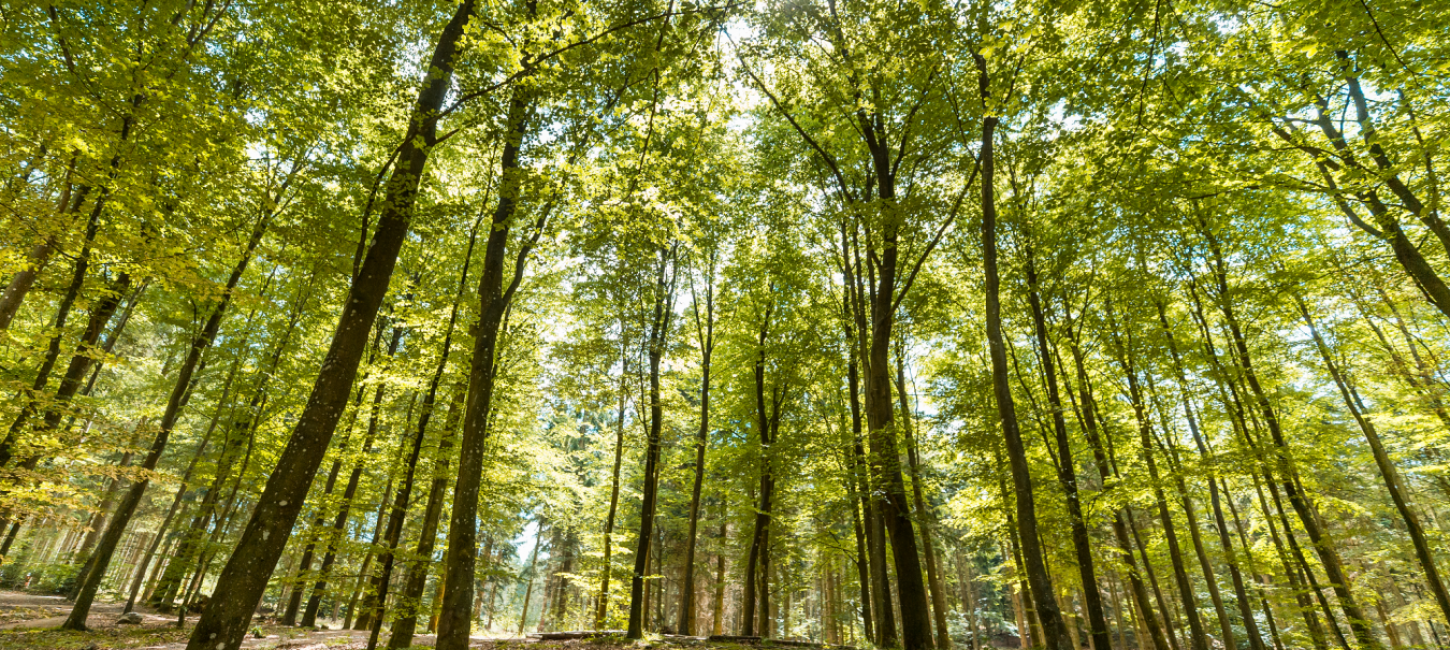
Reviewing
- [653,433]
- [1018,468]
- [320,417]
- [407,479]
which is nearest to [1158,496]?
[1018,468]

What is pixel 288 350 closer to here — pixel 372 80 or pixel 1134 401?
pixel 372 80

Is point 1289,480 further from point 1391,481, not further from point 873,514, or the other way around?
point 873,514

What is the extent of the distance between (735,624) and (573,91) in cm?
2783

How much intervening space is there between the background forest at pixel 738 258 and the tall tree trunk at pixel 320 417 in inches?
1.5

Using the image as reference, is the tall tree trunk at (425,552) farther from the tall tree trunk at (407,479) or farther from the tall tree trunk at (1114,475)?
the tall tree trunk at (1114,475)

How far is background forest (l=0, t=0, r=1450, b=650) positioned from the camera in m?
6.21

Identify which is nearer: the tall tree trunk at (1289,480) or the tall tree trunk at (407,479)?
the tall tree trunk at (407,479)

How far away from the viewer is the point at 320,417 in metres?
5.66

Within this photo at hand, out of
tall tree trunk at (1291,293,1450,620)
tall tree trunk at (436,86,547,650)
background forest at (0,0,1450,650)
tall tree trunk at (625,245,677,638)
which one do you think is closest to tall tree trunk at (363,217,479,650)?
background forest at (0,0,1450,650)

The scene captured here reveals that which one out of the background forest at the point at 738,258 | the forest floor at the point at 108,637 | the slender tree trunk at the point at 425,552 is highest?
the background forest at the point at 738,258

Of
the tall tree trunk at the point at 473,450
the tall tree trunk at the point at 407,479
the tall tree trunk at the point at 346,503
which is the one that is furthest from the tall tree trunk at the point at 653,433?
the tall tree trunk at the point at 346,503

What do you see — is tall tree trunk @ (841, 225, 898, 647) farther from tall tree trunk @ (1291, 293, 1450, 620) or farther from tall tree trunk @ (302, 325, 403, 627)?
tall tree trunk @ (1291, 293, 1450, 620)

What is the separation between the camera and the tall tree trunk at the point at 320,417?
4820 mm

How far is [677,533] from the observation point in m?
22.9
